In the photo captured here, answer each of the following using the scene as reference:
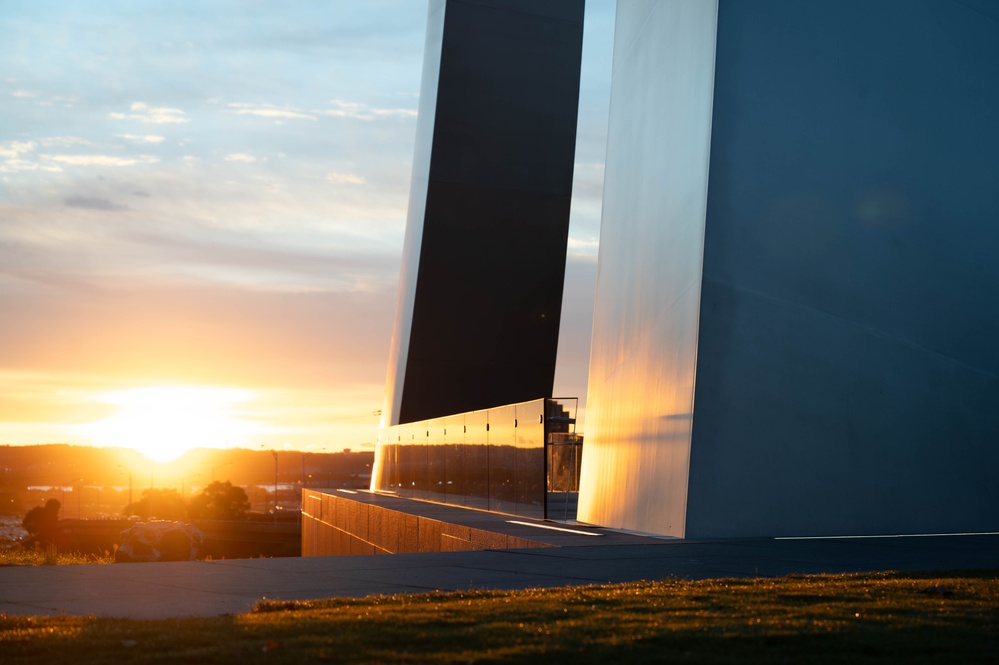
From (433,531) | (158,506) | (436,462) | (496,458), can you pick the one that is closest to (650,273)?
(433,531)

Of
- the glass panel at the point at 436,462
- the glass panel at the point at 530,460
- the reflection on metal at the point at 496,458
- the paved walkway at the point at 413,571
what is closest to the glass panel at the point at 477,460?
the reflection on metal at the point at 496,458

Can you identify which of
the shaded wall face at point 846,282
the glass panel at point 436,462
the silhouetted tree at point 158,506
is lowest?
the silhouetted tree at point 158,506

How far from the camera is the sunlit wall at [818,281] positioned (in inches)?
486

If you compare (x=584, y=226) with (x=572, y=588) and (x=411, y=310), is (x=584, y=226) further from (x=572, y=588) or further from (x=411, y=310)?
(x=572, y=588)

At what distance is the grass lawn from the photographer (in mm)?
4340

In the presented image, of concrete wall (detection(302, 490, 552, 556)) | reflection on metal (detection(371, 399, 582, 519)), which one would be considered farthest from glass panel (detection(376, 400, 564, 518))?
concrete wall (detection(302, 490, 552, 556))

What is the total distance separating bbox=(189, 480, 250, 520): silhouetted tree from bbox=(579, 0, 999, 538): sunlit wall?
5652cm

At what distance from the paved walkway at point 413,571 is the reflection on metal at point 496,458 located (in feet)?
13.7

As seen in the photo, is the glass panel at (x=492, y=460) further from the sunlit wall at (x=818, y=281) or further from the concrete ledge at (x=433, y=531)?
the sunlit wall at (x=818, y=281)

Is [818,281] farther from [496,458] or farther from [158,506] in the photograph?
[158,506]

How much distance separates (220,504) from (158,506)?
14.5 feet

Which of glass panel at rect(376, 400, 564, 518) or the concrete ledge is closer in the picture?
the concrete ledge

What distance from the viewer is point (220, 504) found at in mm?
75062

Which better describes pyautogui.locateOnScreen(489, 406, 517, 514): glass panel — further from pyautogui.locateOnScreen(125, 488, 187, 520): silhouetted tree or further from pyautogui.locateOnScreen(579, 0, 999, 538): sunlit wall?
pyautogui.locateOnScreen(125, 488, 187, 520): silhouetted tree
